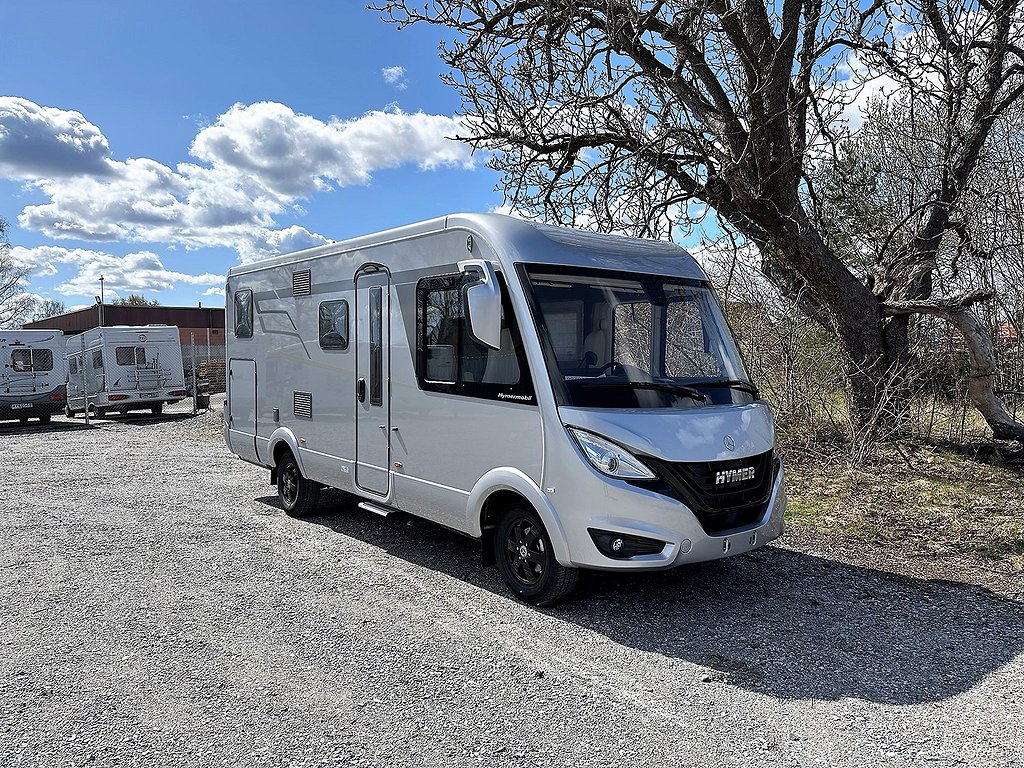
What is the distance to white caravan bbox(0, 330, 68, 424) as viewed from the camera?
20281 millimetres

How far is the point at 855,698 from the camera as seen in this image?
3912 millimetres

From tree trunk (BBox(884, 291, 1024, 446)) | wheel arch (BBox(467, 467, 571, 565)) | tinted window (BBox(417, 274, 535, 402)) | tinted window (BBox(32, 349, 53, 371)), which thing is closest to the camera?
wheel arch (BBox(467, 467, 571, 565))

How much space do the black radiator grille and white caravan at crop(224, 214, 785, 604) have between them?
0.04 ft

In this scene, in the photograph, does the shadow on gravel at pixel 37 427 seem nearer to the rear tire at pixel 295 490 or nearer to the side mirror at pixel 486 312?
the rear tire at pixel 295 490

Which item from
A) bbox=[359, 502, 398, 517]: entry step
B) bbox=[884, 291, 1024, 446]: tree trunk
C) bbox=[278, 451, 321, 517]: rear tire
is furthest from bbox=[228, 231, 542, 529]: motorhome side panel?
bbox=[884, 291, 1024, 446]: tree trunk

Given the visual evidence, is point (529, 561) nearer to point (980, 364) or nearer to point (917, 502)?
point (917, 502)

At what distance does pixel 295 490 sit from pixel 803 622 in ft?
17.1

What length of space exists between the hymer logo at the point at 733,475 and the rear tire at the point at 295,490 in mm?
4476

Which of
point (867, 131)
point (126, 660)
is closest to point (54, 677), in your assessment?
point (126, 660)

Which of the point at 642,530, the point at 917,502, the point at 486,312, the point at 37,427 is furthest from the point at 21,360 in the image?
the point at 917,502

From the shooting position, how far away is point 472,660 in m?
4.40

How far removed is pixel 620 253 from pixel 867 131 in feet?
24.1

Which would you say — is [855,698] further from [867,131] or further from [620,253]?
[867,131]

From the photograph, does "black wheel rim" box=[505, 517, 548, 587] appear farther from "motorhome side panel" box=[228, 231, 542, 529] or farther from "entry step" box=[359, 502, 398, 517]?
"entry step" box=[359, 502, 398, 517]
